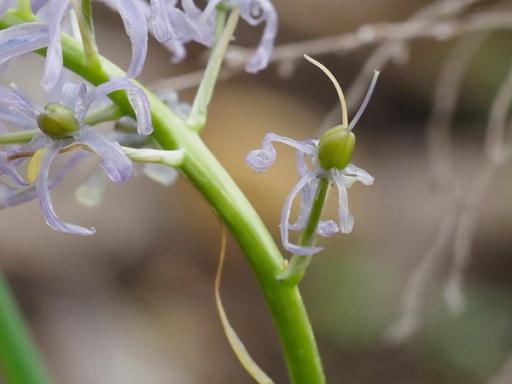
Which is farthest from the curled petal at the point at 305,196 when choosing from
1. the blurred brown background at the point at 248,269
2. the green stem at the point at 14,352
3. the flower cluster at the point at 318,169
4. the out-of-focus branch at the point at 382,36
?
the blurred brown background at the point at 248,269

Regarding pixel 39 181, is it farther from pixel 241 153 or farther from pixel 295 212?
pixel 241 153

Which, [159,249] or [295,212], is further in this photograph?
[159,249]

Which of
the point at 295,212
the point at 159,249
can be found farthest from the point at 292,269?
the point at 159,249

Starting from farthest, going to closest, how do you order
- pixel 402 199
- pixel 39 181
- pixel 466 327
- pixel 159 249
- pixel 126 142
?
pixel 402 199 < pixel 159 249 < pixel 466 327 < pixel 126 142 < pixel 39 181

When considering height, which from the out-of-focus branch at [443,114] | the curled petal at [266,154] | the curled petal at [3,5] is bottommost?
the out-of-focus branch at [443,114]

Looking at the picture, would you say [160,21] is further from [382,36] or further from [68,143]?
[382,36]

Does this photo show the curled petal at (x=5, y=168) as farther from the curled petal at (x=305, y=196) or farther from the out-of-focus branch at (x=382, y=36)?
the out-of-focus branch at (x=382, y=36)

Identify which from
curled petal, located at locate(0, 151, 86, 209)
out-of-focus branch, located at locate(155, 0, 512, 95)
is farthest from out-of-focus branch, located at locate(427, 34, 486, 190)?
curled petal, located at locate(0, 151, 86, 209)
